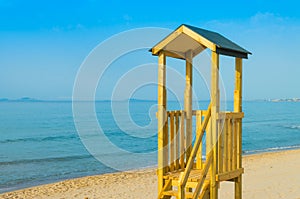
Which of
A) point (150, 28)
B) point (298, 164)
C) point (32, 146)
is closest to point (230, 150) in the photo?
point (150, 28)

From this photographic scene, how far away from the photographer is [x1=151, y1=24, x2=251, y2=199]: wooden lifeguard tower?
6434 mm

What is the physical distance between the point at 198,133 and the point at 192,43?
1.84 metres

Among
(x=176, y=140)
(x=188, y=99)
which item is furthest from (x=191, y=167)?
(x=188, y=99)

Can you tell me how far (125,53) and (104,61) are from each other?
40 centimetres

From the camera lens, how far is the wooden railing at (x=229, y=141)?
6.63 m

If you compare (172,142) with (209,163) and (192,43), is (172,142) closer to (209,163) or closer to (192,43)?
(209,163)

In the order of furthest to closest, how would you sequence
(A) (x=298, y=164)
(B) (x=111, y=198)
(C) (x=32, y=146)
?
1. (C) (x=32, y=146)
2. (A) (x=298, y=164)
3. (B) (x=111, y=198)

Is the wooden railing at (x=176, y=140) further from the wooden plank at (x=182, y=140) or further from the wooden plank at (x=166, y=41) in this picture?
the wooden plank at (x=166, y=41)

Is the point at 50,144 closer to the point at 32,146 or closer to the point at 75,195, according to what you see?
the point at 32,146

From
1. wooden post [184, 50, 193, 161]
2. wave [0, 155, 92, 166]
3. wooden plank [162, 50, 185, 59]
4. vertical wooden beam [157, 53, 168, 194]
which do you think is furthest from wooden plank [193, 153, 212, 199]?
wave [0, 155, 92, 166]

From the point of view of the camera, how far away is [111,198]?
443 inches

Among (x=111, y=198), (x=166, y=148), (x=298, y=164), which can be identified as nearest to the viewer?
(x=166, y=148)

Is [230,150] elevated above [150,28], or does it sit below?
below

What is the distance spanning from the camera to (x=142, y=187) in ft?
42.0
